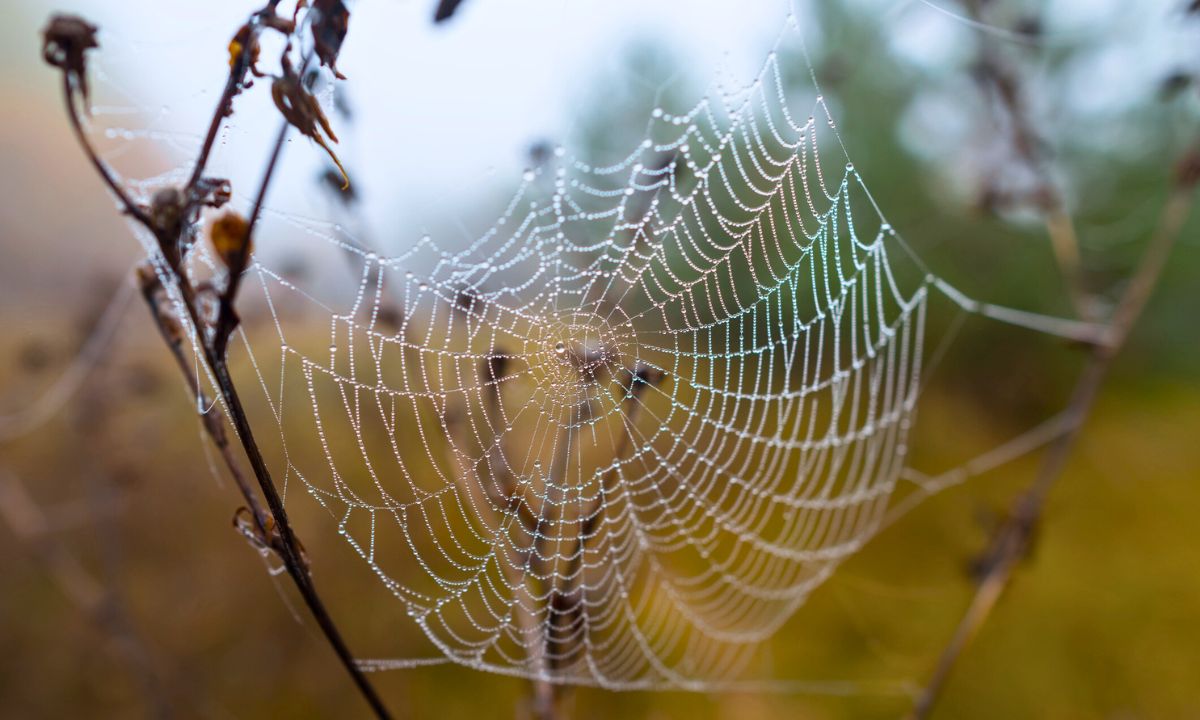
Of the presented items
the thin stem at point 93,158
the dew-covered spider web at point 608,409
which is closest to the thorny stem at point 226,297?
the thin stem at point 93,158

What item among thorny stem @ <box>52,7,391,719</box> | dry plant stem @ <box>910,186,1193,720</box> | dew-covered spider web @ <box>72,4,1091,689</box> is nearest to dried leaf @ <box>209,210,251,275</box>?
thorny stem @ <box>52,7,391,719</box>

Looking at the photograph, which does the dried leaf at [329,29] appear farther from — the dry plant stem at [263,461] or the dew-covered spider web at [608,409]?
the dew-covered spider web at [608,409]

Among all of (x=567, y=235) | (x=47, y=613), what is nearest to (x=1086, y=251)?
(x=567, y=235)

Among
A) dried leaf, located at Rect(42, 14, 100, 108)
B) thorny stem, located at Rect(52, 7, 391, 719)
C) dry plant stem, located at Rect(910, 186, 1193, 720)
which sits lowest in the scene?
dry plant stem, located at Rect(910, 186, 1193, 720)

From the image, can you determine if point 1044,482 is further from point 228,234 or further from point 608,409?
point 228,234

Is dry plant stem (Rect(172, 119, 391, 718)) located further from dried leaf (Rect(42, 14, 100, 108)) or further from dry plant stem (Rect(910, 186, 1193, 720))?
dry plant stem (Rect(910, 186, 1193, 720))

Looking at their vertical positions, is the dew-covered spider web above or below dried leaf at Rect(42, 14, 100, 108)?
below

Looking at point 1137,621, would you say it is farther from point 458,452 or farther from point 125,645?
point 125,645
